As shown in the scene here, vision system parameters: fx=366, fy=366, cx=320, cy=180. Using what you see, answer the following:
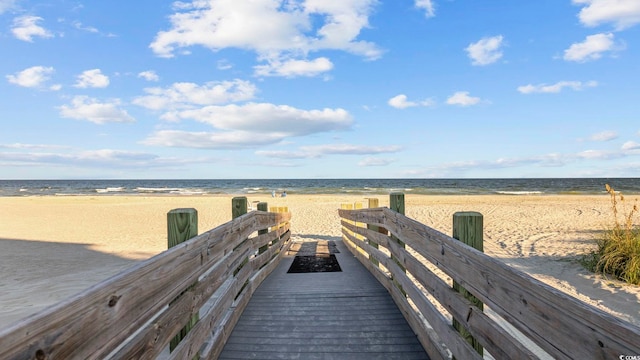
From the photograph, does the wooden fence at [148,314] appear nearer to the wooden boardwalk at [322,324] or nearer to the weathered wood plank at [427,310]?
the wooden boardwalk at [322,324]

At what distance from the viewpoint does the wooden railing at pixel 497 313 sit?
1.29 metres

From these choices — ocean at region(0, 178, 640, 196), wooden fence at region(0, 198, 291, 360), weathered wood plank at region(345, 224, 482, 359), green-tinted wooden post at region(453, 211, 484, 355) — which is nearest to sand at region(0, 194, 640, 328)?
weathered wood plank at region(345, 224, 482, 359)

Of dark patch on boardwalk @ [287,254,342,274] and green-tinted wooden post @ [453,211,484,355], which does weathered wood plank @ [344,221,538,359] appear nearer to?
green-tinted wooden post @ [453,211,484,355]

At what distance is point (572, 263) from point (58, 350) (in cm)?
922

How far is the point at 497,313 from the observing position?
2.01m

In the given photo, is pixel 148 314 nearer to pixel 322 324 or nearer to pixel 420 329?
pixel 322 324

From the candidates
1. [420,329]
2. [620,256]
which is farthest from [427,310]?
[620,256]

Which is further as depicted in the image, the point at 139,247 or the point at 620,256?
the point at 139,247

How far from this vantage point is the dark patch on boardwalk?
6648 millimetres

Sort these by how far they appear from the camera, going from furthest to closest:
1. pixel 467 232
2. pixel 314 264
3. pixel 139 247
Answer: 1. pixel 139 247
2. pixel 314 264
3. pixel 467 232

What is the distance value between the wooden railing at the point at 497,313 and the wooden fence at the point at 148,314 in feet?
6.03

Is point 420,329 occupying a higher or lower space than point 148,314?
lower

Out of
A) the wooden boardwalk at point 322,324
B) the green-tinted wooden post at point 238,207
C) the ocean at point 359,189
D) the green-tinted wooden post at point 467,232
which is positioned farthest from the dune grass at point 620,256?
the ocean at point 359,189

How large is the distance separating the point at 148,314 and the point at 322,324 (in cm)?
223
